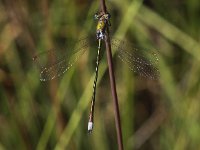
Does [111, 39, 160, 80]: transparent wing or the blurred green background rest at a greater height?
the blurred green background

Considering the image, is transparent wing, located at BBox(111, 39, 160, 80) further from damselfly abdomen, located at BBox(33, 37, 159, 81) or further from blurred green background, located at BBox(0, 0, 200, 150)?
blurred green background, located at BBox(0, 0, 200, 150)

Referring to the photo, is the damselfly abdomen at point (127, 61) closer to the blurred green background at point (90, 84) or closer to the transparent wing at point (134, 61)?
the transparent wing at point (134, 61)

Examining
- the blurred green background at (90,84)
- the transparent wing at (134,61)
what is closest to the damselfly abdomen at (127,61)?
the transparent wing at (134,61)

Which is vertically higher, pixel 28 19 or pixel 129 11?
pixel 28 19

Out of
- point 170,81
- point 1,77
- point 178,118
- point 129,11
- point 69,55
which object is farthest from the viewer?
point 1,77

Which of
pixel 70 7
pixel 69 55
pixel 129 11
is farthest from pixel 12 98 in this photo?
pixel 69 55

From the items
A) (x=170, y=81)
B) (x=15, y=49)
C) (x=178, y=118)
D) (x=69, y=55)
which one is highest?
(x=15, y=49)

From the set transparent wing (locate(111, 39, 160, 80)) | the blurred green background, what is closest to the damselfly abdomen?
transparent wing (locate(111, 39, 160, 80))

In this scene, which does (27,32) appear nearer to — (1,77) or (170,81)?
(1,77)
